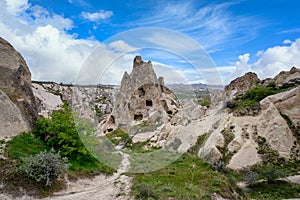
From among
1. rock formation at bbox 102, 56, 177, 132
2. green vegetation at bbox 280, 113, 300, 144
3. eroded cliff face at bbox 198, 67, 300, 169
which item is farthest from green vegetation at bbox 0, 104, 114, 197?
rock formation at bbox 102, 56, 177, 132

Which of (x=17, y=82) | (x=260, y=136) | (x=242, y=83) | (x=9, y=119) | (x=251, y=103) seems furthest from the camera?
(x=242, y=83)

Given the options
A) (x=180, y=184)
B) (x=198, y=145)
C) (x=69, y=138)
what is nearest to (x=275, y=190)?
(x=180, y=184)

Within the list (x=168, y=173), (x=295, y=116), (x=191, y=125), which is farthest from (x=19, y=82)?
(x=295, y=116)

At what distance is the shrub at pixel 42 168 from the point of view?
9297mm

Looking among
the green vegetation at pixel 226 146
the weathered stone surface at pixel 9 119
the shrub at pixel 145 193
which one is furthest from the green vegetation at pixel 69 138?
the green vegetation at pixel 226 146

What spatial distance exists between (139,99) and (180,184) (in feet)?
83.2

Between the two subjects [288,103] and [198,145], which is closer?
[288,103]

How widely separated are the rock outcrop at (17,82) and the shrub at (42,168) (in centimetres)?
342

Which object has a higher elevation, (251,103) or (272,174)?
(251,103)

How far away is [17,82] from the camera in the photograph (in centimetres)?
1402

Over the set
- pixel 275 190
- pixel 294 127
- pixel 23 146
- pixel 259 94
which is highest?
pixel 259 94

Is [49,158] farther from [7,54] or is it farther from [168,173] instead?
[7,54]

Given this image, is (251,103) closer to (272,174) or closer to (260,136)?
(260,136)

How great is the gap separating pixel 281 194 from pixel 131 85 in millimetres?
25863
